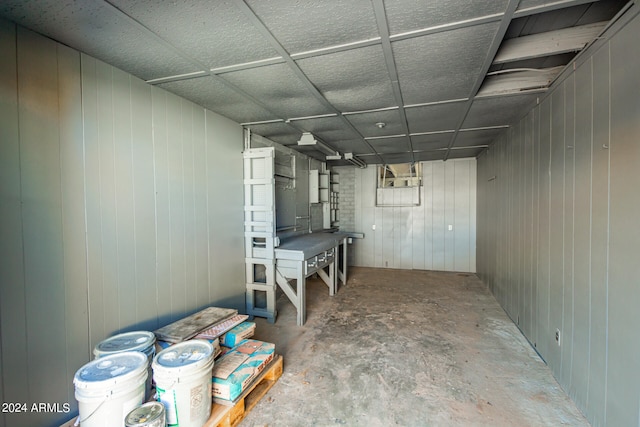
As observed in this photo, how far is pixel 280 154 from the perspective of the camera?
4.54 m

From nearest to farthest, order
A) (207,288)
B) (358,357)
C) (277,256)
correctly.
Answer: (358,357), (207,288), (277,256)

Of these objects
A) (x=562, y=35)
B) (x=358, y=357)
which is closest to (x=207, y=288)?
(x=358, y=357)

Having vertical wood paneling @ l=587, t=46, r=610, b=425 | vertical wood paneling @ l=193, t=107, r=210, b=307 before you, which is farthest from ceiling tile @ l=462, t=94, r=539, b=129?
vertical wood paneling @ l=193, t=107, r=210, b=307

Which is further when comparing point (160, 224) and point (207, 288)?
point (207, 288)

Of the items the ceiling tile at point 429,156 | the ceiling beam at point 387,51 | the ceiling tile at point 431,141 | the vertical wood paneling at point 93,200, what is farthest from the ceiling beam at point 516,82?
the vertical wood paneling at point 93,200

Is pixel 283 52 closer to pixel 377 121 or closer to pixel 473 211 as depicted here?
pixel 377 121

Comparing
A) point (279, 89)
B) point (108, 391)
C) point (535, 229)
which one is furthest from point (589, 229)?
point (108, 391)

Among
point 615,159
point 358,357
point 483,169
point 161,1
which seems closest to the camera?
point 161,1

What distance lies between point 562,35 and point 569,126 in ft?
2.19

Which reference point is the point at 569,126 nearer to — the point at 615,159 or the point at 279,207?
the point at 615,159

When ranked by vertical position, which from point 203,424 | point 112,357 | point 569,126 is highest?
point 569,126

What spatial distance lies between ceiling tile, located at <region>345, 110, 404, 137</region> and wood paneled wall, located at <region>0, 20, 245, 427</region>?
1.87 metres

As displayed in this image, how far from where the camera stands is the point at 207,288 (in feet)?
9.76

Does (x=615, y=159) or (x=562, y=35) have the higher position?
(x=562, y=35)
